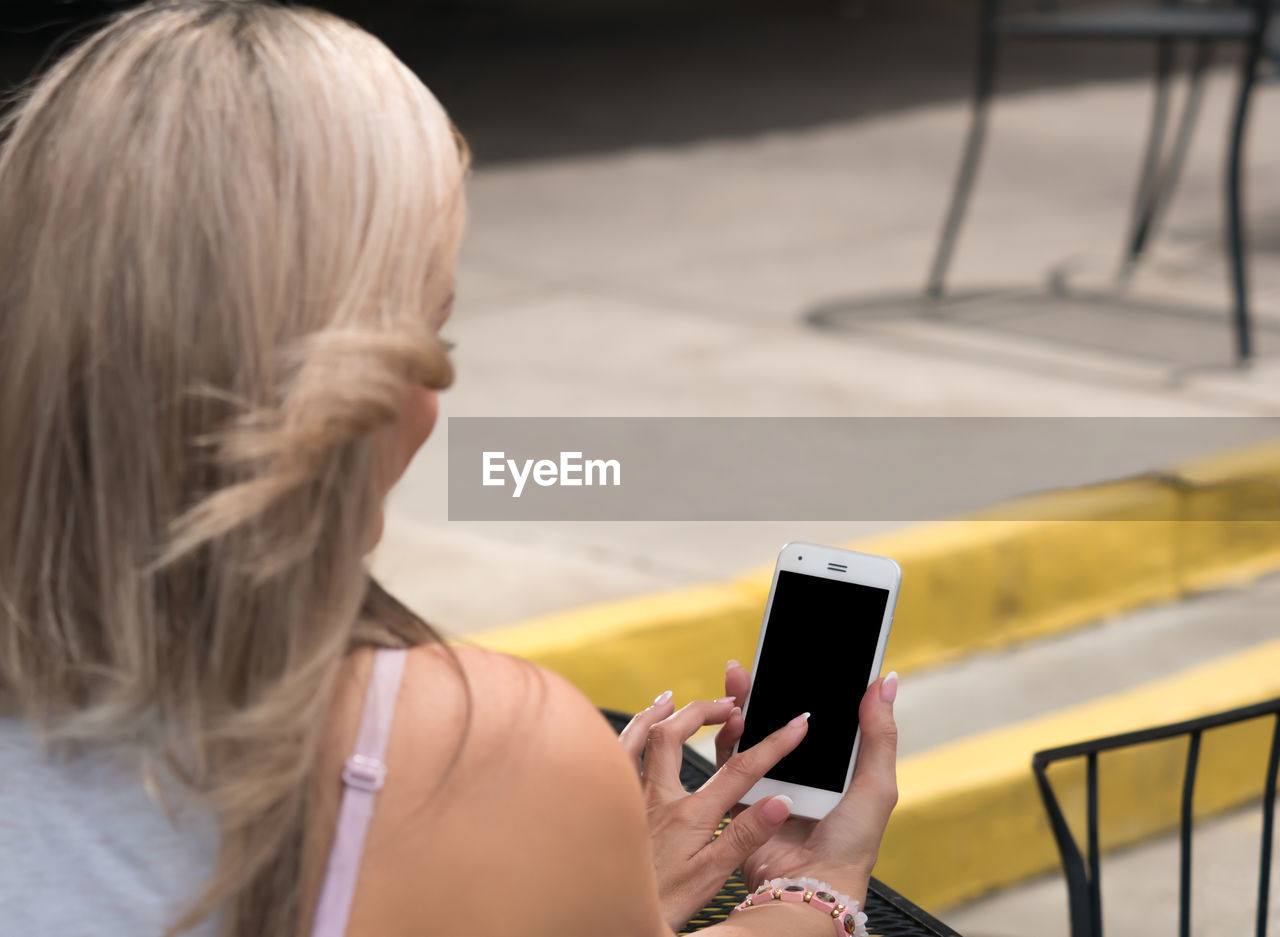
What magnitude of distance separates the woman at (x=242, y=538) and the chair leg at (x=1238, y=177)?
182 inches

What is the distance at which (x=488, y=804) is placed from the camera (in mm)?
943

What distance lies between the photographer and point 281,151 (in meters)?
0.92

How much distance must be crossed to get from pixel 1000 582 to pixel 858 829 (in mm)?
2389

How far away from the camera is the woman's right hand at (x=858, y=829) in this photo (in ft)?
4.57

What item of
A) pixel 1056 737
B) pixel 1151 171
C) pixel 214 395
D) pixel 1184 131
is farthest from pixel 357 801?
pixel 1184 131

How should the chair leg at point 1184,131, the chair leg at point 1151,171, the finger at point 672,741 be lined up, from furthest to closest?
the chair leg at point 1151,171 < the chair leg at point 1184,131 < the finger at point 672,741

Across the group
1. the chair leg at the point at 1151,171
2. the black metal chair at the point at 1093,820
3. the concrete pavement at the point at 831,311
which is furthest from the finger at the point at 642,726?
the chair leg at the point at 1151,171

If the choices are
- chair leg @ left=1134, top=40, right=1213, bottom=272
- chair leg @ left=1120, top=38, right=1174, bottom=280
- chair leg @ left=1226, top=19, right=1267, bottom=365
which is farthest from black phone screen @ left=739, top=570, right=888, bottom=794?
chair leg @ left=1120, top=38, right=1174, bottom=280

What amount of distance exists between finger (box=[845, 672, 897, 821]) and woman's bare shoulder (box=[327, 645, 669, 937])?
0.47 metres

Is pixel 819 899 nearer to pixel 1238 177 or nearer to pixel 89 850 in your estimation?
pixel 89 850

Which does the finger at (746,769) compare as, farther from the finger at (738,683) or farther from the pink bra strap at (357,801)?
the pink bra strap at (357,801)

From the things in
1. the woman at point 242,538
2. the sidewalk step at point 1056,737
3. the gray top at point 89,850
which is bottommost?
the sidewalk step at point 1056,737

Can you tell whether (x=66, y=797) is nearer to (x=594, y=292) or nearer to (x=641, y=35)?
(x=594, y=292)

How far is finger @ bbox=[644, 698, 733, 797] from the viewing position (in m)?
1.47
